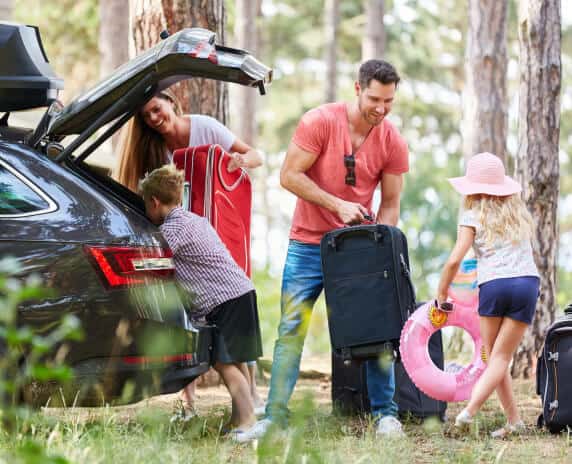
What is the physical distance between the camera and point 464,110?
1135 centimetres

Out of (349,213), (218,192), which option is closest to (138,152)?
(218,192)

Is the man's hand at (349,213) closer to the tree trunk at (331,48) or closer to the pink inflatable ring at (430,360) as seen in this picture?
the pink inflatable ring at (430,360)

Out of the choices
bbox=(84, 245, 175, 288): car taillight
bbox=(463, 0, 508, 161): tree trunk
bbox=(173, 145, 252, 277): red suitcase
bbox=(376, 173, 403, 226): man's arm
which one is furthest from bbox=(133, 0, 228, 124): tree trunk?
bbox=(463, 0, 508, 161): tree trunk

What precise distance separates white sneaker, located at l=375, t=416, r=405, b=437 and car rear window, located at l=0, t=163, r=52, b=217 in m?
2.34

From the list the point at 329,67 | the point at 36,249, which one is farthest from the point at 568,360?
the point at 329,67

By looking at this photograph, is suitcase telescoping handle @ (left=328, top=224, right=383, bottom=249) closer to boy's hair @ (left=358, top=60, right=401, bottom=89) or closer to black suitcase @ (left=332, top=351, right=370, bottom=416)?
boy's hair @ (left=358, top=60, right=401, bottom=89)

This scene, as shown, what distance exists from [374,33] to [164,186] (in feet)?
51.2

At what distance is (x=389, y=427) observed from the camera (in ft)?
19.1

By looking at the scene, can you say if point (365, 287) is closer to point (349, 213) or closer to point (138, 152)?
point (349, 213)

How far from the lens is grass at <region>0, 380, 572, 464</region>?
3885 mm

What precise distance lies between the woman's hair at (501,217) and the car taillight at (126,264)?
78.2 inches

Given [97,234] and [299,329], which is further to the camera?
[299,329]

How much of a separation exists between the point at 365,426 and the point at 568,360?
1.29 meters

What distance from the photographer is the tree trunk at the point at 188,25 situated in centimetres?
811
